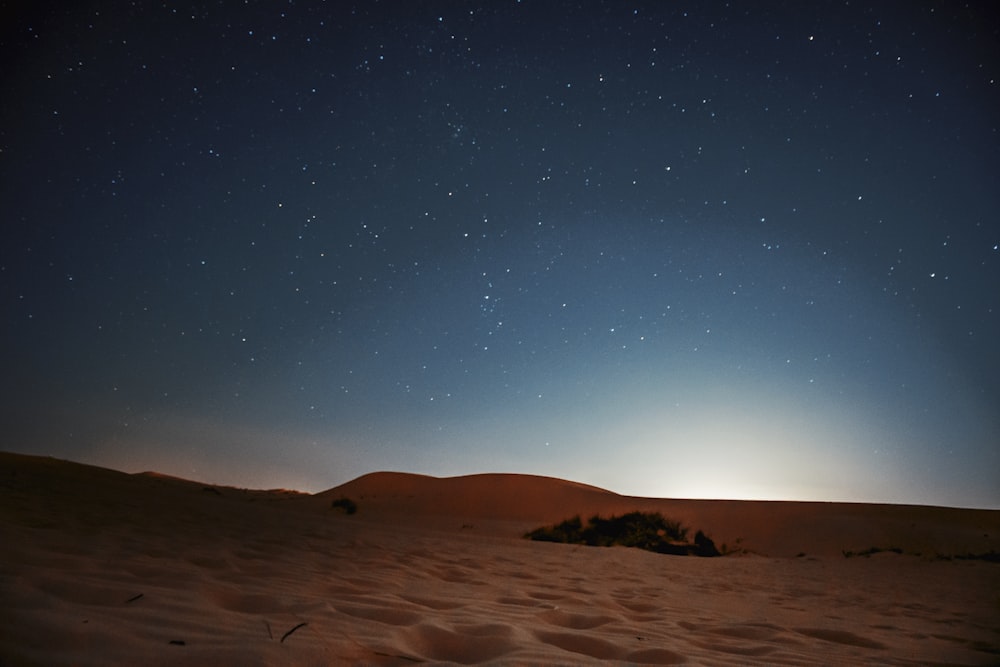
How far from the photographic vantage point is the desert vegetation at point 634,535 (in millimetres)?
10296

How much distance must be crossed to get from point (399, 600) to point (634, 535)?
915 cm

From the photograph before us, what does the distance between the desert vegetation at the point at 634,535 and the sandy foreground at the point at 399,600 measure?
5.56 ft

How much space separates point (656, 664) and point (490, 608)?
1175mm

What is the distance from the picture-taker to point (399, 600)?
9.93 ft

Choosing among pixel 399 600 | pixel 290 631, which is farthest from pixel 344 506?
pixel 290 631

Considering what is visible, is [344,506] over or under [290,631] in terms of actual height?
under

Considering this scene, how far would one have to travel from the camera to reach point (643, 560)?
7848mm

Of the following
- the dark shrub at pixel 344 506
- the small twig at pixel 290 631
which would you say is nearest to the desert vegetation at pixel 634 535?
the dark shrub at pixel 344 506

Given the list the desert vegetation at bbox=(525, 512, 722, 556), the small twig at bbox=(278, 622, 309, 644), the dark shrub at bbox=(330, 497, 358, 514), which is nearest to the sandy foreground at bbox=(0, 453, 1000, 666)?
the small twig at bbox=(278, 622, 309, 644)

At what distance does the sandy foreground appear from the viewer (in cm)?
189

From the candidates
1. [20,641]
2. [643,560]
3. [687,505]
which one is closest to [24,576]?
[20,641]

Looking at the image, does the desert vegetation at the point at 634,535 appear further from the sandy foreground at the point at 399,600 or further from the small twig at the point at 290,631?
the small twig at the point at 290,631

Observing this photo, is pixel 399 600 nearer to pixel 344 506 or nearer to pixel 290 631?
pixel 290 631

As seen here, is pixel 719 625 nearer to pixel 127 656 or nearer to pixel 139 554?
pixel 127 656
